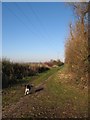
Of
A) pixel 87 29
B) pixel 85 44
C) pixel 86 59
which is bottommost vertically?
pixel 86 59

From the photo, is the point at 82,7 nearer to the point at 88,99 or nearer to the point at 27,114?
the point at 88,99

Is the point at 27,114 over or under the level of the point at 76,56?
under

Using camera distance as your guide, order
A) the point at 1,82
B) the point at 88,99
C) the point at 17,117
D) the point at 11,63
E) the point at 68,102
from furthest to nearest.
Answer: the point at 11,63
the point at 1,82
the point at 88,99
the point at 68,102
the point at 17,117

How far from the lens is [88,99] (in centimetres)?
1471

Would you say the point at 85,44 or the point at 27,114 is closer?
the point at 27,114

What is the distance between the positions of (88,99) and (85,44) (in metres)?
7.44

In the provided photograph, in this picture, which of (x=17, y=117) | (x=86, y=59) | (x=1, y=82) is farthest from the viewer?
(x=1, y=82)

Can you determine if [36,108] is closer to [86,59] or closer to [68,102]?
[68,102]

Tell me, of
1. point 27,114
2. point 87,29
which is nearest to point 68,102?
point 27,114

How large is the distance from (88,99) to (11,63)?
733 inches

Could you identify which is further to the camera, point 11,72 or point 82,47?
point 11,72

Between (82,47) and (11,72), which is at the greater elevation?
(82,47)

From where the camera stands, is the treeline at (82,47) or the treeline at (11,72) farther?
the treeline at (11,72)

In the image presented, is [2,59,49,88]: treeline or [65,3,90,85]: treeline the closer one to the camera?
[65,3,90,85]: treeline
